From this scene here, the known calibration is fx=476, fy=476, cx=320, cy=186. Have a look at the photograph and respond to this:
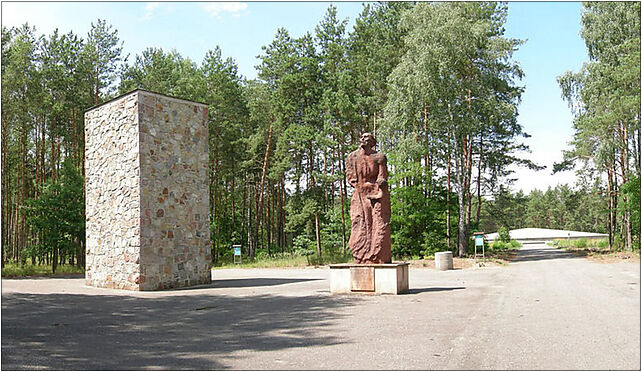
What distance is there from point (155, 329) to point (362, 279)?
16.7 ft

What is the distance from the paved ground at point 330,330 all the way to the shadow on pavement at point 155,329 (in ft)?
0.07

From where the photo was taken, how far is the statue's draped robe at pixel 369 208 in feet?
36.0

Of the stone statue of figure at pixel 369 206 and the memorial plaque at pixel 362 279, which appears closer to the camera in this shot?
the memorial plaque at pixel 362 279

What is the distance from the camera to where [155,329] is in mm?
7129

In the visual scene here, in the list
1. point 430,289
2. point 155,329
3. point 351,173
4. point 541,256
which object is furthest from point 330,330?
point 541,256

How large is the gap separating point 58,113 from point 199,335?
2492 cm

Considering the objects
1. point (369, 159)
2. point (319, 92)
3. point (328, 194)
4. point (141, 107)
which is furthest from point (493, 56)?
point (141, 107)

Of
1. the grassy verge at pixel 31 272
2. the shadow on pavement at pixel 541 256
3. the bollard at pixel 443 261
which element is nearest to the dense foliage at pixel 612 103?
the shadow on pavement at pixel 541 256

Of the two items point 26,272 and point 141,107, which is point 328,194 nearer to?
point 26,272

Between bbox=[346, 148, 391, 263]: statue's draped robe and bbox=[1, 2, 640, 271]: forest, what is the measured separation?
1322 cm

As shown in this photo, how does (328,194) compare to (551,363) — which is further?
(328,194)

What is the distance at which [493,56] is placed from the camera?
25297 millimetres

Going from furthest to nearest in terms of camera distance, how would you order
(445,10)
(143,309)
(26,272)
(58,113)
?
1. (58,113)
2. (445,10)
3. (26,272)
4. (143,309)

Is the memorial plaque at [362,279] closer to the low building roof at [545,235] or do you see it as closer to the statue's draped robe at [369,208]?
the statue's draped robe at [369,208]
